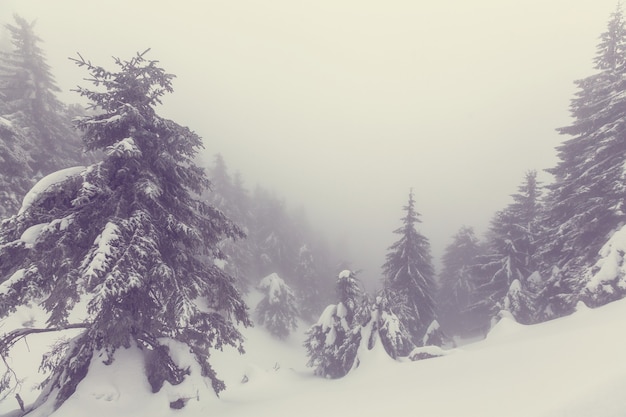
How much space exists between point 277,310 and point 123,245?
3055cm

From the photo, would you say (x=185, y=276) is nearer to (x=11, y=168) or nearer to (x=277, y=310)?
(x=11, y=168)

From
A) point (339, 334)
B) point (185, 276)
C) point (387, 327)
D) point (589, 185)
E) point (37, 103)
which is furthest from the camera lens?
point (37, 103)

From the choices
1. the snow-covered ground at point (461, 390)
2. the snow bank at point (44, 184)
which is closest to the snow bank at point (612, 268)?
the snow-covered ground at point (461, 390)

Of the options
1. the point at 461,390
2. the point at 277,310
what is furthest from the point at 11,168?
the point at 277,310

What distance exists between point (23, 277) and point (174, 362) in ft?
12.3

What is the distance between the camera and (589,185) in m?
16.8

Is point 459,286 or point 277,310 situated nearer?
point 277,310

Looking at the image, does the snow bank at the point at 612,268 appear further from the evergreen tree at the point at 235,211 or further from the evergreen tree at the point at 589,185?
the evergreen tree at the point at 235,211

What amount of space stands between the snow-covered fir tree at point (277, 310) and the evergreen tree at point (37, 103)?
2134 cm

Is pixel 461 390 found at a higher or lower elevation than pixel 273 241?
higher

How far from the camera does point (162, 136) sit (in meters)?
8.97

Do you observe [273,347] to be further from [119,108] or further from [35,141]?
[119,108]

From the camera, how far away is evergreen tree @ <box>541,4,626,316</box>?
1587 cm

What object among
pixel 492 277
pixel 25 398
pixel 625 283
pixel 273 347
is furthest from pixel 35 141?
pixel 492 277
